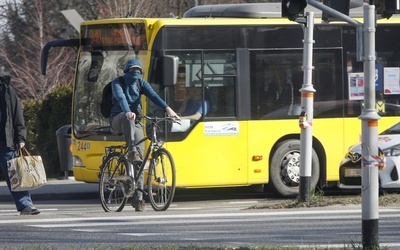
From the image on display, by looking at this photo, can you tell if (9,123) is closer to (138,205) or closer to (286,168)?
(138,205)

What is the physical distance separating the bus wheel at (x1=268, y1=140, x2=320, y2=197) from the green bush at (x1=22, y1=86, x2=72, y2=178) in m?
8.25

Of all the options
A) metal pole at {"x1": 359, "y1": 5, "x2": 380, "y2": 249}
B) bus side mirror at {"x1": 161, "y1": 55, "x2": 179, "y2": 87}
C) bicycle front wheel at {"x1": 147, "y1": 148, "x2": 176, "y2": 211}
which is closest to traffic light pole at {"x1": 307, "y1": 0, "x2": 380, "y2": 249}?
metal pole at {"x1": 359, "y1": 5, "x2": 380, "y2": 249}

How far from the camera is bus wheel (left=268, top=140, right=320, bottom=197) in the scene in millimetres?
18562

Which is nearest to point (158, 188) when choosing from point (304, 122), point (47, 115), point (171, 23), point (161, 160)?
point (161, 160)

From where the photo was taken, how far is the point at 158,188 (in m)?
14.9

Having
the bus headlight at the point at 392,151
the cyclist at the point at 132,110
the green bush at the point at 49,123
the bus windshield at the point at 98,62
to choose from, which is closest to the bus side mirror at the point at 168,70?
the bus windshield at the point at 98,62

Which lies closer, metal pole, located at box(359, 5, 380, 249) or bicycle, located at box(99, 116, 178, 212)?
metal pole, located at box(359, 5, 380, 249)

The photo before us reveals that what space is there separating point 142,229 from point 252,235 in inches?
50.3

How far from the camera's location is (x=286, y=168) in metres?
18.7

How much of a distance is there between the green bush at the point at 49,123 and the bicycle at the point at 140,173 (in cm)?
1062

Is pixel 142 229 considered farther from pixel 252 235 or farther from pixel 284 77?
pixel 284 77

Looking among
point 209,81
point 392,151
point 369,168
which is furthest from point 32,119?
point 369,168

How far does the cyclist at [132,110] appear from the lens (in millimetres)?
14819

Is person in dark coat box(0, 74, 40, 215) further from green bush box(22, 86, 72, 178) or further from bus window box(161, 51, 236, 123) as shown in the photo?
green bush box(22, 86, 72, 178)
